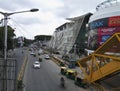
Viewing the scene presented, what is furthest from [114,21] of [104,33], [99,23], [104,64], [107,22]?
[104,64]

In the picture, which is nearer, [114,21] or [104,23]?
[114,21]

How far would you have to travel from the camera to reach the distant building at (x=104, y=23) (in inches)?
2867

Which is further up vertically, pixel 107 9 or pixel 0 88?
pixel 107 9

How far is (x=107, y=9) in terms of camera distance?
76.8m

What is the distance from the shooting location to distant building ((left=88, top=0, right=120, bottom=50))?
72.8m

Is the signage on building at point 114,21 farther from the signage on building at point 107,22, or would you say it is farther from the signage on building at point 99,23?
the signage on building at point 99,23

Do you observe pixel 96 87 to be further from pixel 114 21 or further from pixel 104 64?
pixel 114 21

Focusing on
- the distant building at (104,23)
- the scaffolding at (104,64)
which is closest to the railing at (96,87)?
the scaffolding at (104,64)

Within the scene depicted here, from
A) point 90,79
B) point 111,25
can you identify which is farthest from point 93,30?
point 90,79

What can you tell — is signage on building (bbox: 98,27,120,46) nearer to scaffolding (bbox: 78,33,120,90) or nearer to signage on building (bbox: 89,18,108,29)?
signage on building (bbox: 89,18,108,29)

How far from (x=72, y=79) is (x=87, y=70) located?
18.8ft

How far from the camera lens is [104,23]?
76.6m

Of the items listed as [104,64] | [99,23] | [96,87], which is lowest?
[96,87]

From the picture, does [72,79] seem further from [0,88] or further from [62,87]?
[0,88]
